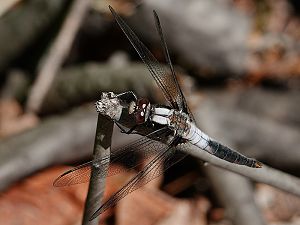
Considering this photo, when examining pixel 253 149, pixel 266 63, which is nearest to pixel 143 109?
pixel 253 149

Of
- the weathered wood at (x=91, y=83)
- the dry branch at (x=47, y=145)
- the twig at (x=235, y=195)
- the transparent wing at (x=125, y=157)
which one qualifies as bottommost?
the twig at (x=235, y=195)

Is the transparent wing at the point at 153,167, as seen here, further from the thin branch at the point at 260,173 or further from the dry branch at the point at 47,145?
the dry branch at the point at 47,145

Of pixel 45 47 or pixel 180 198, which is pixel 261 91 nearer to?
pixel 180 198

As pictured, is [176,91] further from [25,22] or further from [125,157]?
[25,22]

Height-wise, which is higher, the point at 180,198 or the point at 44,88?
the point at 44,88

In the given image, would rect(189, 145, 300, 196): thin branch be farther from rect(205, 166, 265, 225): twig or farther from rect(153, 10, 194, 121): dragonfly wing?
rect(205, 166, 265, 225): twig

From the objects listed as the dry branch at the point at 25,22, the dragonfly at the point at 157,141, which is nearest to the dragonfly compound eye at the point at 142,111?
the dragonfly at the point at 157,141

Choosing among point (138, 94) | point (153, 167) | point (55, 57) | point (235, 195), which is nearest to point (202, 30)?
point (138, 94)
